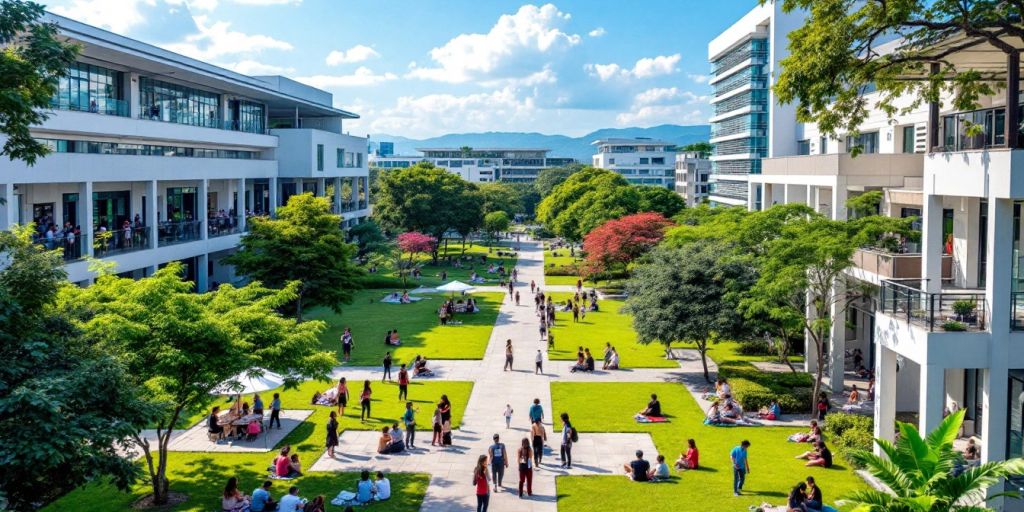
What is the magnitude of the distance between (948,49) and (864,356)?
17.6 meters

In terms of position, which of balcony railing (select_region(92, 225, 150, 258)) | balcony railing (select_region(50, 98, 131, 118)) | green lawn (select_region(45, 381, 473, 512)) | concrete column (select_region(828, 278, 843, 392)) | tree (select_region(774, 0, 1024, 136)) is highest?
balcony railing (select_region(50, 98, 131, 118))

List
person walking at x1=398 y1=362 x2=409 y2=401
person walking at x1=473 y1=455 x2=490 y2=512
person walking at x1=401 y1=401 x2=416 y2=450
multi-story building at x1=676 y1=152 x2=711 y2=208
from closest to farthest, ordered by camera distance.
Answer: person walking at x1=473 y1=455 x2=490 y2=512, person walking at x1=401 y1=401 x2=416 y2=450, person walking at x1=398 y1=362 x2=409 y2=401, multi-story building at x1=676 y1=152 x2=711 y2=208

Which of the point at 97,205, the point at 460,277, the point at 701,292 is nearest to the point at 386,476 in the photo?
the point at 701,292

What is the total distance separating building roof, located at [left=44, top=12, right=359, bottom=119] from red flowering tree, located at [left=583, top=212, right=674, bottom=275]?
82.8 ft

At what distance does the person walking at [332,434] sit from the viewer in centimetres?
2169

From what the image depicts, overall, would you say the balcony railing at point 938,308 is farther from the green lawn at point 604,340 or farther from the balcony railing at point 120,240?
the balcony railing at point 120,240

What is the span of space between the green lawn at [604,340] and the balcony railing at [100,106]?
23.7m

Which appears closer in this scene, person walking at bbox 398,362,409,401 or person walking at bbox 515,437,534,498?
person walking at bbox 515,437,534,498

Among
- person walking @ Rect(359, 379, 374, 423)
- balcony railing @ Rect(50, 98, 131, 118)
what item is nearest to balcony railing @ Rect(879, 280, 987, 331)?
person walking @ Rect(359, 379, 374, 423)

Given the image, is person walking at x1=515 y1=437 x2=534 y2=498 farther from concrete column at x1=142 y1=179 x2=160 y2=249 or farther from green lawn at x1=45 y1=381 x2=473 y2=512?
concrete column at x1=142 y1=179 x2=160 y2=249

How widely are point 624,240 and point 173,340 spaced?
36626 millimetres

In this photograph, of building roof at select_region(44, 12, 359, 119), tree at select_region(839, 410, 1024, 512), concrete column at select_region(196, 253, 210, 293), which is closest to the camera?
tree at select_region(839, 410, 1024, 512)

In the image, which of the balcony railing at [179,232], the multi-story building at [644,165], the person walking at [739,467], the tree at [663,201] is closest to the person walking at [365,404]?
the person walking at [739,467]

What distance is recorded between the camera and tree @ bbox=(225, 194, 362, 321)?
38594mm
